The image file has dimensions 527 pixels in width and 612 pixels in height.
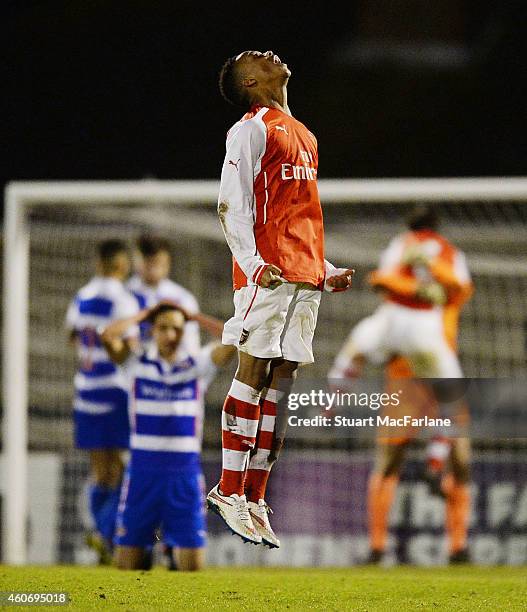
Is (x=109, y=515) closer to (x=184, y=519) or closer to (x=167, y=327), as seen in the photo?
(x=184, y=519)

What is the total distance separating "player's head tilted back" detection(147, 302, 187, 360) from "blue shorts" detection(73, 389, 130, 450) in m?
1.42

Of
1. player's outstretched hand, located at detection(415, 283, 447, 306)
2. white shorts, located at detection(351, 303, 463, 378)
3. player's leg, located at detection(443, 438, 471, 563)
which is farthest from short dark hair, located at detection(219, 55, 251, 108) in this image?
player's leg, located at detection(443, 438, 471, 563)

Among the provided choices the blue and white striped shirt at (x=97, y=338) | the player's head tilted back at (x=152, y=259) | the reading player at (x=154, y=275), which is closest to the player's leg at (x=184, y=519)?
the reading player at (x=154, y=275)

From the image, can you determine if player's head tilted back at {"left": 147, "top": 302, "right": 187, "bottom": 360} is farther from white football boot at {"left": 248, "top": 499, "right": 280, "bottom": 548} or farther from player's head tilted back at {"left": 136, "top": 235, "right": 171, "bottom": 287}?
white football boot at {"left": 248, "top": 499, "right": 280, "bottom": 548}

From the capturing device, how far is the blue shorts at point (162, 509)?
22.6 feet

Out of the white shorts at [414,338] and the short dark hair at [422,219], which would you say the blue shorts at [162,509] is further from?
the short dark hair at [422,219]

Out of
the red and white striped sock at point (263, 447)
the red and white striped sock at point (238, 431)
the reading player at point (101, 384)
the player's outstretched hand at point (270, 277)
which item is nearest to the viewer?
the player's outstretched hand at point (270, 277)

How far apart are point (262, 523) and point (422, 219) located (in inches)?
198

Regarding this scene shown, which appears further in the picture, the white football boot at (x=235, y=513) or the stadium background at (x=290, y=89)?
the stadium background at (x=290, y=89)

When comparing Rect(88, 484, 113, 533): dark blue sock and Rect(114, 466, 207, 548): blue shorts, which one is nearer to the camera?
Rect(114, 466, 207, 548): blue shorts

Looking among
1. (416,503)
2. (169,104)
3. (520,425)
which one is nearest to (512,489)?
(416,503)

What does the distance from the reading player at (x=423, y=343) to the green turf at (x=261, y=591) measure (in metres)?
3.08

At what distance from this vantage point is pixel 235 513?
4.43m

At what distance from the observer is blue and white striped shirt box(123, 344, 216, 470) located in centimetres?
696
